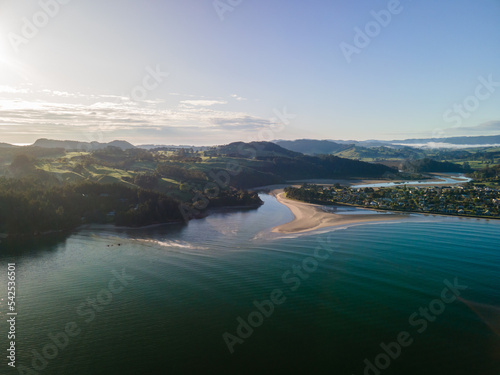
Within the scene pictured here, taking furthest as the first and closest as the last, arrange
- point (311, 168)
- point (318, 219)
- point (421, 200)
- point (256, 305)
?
point (311, 168)
point (421, 200)
point (318, 219)
point (256, 305)

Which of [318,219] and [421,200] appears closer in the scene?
[318,219]

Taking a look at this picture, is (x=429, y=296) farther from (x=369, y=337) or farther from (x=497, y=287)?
(x=369, y=337)

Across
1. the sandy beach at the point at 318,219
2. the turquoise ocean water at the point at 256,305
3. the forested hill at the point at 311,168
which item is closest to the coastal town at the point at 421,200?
the sandy beach at the point at 318,219

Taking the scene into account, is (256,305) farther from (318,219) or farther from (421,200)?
(421,200)

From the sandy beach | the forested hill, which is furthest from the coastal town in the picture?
the forested hill

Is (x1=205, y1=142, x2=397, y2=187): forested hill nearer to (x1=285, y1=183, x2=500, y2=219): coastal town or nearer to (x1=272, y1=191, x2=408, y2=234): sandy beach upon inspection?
(x1=285, y1=183, x2=500, y2=219): coastal town

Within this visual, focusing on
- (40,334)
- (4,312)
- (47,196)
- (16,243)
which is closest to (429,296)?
(40,334)

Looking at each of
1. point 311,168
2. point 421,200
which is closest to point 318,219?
point 421,200

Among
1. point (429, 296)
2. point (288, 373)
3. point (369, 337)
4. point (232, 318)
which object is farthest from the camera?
point (429, 296)
